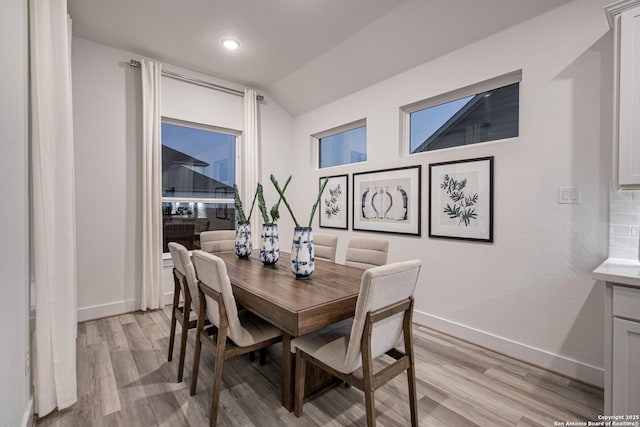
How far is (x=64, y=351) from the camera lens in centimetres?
177

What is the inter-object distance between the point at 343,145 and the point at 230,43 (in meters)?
1.81

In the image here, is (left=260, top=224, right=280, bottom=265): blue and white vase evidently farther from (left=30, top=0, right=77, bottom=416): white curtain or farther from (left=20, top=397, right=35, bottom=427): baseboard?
(left=20, top=397, right=35, bottom=427): baseboard

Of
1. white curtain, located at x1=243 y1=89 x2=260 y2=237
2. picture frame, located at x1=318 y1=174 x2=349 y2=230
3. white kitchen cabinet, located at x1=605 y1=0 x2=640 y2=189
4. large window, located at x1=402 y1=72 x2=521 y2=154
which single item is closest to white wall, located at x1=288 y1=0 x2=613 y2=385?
large window, located at x1=402 y1=72 x2=521 y2=154

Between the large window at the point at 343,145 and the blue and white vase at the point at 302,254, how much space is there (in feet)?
6.66

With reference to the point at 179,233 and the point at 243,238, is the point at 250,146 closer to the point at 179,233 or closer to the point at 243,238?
the point at 179,233

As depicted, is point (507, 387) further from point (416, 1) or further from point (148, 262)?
point (148, 262)

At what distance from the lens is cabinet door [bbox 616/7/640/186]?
5.24ft

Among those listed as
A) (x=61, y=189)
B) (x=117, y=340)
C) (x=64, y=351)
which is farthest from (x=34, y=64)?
(x=117, y=340)

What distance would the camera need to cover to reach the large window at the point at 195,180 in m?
3.78

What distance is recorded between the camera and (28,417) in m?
1.57

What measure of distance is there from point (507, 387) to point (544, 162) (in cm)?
163

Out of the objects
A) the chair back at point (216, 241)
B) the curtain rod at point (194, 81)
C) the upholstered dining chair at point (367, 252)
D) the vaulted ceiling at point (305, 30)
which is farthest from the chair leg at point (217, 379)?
the curtain rod at point (194, 81)

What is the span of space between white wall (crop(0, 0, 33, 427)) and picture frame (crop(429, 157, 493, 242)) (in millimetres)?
2941

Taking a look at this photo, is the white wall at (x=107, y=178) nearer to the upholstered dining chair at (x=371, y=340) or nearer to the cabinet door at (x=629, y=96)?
the upholstered dining chair at (x=371, y=340)
